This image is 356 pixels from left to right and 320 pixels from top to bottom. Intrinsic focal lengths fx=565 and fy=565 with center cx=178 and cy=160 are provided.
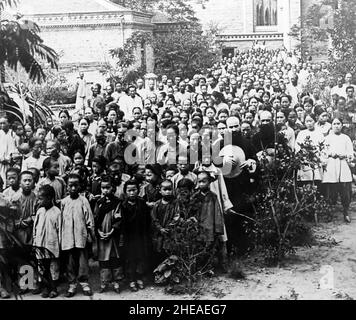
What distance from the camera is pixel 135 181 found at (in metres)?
5.76

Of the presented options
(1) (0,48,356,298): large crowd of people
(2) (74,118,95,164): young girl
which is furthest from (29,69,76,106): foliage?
(2) (74,118,95,164): young girl

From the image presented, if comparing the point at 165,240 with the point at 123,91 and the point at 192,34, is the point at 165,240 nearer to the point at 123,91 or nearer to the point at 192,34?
the point at 123,91

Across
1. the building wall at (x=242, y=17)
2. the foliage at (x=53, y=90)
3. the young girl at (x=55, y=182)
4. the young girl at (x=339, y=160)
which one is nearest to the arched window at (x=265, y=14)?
the building wall at (x=242, y=17)

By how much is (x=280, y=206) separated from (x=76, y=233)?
2217mm

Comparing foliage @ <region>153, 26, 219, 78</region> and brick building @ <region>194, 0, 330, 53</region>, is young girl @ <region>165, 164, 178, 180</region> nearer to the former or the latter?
foliage @ <region>153, 26, 219, 78</region>

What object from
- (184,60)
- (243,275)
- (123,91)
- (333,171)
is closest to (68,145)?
(243,275)

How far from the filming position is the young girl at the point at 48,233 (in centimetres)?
555

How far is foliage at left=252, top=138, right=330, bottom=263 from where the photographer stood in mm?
6109

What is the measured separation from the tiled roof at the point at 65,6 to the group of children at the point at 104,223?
7.08 m

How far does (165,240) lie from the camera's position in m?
5.71

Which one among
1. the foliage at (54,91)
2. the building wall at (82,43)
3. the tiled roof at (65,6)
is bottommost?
the foliage at (54,91)

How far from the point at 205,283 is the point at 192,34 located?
755 inches

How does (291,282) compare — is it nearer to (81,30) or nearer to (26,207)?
(26,207)

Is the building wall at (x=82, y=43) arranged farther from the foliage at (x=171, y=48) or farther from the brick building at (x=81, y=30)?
the foliage at (x=171, y=48)
